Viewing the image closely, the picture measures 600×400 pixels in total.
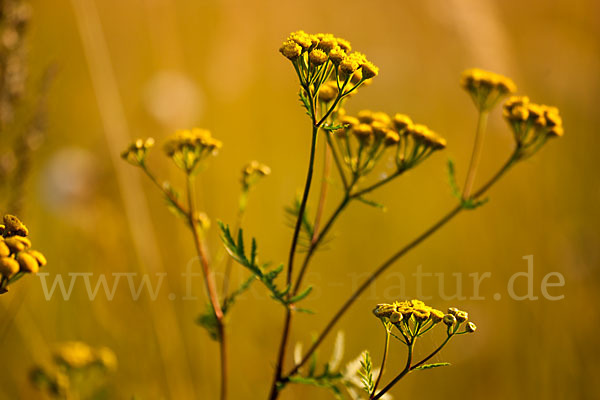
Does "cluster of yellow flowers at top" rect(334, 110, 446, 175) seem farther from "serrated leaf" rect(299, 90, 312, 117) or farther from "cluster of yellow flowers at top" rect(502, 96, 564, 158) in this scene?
"cluster of yellow flowers at top" rect(502, 96, 564, 158)

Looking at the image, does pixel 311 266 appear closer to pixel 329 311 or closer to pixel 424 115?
pixel 329 311

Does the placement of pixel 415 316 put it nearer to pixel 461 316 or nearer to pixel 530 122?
pixel 461 316

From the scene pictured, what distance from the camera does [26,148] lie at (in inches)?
83.0

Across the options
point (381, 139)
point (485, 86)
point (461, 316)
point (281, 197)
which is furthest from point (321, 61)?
point (281, 197)

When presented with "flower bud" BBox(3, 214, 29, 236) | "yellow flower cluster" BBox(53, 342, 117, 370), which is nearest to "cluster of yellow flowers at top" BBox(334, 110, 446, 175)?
"flower bud" BBox(3, 214, 29, 236)

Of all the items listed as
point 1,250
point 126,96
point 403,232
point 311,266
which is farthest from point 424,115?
point 1,250

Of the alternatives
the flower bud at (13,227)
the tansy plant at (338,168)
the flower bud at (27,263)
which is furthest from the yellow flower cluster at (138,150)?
the flower bud at (27,263)

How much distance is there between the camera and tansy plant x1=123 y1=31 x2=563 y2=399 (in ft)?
4.73

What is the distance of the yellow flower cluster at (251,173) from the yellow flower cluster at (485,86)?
88 cm

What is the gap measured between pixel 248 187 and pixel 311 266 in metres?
2.46

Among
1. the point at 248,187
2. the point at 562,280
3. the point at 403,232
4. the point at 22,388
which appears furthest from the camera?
the point at 403,232

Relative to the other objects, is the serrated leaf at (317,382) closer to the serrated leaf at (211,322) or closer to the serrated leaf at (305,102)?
the serrated leaf at (211,322)

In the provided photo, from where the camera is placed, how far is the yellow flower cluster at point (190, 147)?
1772 mm

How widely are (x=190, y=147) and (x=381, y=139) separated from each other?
0.59 meters
